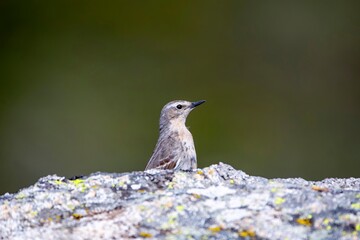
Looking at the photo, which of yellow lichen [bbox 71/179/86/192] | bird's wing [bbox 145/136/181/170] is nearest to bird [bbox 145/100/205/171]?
bird's wing [bbox 145/136/181/170]

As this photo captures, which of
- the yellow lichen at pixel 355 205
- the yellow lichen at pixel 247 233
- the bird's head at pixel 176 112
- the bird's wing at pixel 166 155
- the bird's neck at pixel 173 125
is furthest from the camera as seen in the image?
the bird's head at pixel 176 112

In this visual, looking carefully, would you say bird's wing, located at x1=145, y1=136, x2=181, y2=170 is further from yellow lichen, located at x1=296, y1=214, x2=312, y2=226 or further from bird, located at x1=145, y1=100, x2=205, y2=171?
yellow lichen, located at x1=296, y1=214, x2=312, y2=226

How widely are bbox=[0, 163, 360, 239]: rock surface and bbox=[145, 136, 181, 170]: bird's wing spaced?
460 centimetres

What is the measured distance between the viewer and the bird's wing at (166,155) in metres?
11.3

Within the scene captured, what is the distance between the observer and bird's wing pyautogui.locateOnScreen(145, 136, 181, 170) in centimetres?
1128

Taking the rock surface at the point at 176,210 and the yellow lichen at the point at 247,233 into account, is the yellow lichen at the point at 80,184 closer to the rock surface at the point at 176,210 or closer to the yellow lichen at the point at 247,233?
the rock surface at the point at 176,210

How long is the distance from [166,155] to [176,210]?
546cm

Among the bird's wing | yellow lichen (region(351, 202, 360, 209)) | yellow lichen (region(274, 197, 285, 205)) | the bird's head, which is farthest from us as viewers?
the bird's head

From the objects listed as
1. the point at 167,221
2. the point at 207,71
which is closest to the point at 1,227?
the point at 167,221

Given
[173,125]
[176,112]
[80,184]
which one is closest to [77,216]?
[80,184]

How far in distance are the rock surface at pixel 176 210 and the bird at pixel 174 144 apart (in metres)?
4.67

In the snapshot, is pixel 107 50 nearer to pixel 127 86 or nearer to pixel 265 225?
pixel 127 86

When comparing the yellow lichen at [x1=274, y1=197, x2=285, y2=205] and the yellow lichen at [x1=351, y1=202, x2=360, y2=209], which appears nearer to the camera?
the yellow lichen at [x1=351, y1=202, x2=360, y2=209]

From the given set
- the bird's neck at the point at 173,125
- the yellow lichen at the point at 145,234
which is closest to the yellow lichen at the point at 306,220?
the yellow lichen at the point at 145,234
